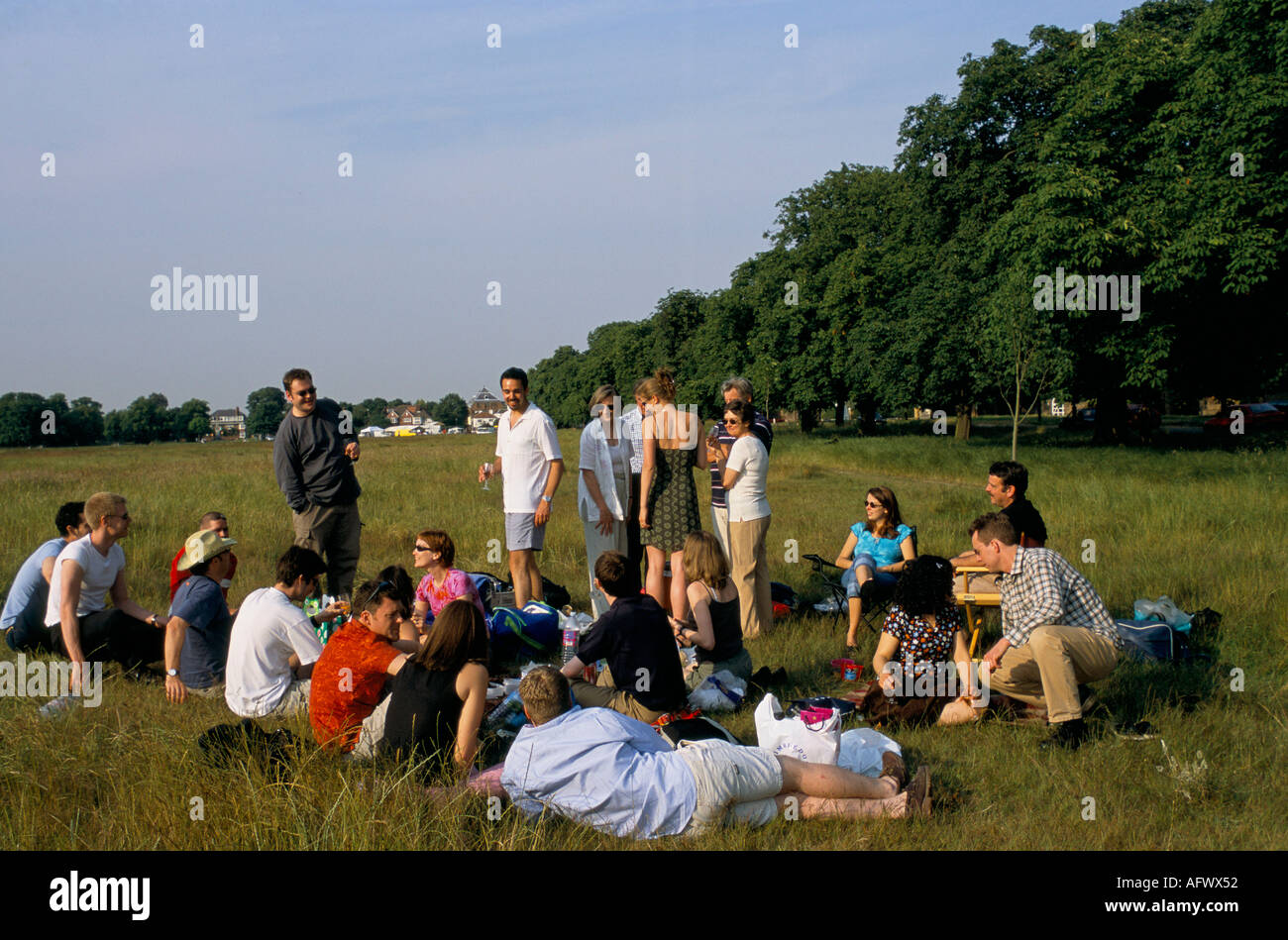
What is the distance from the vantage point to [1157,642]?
654 cm

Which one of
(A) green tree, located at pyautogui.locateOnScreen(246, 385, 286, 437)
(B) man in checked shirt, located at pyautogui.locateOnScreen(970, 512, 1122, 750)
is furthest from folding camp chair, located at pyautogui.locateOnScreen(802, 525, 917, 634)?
(A) green tree, located at pyautogui.locateOnScreen(246, 385, 286, 437)

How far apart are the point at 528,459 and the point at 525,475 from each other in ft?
0.47

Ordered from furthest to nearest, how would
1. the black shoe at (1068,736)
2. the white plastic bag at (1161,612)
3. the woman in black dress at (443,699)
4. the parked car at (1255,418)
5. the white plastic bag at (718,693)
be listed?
the parked car at (1255,418), the white plastic bag at (1161,612), the white plastic bag at (718,693), the black shoe at (1068,736), the woman in black dress at (443,699)

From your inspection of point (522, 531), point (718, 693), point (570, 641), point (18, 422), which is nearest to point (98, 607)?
point (522, 531)

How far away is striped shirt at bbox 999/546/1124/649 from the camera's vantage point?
5.36 m

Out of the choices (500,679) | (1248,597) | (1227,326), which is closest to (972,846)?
(500,679)

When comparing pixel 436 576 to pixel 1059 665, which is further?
pixel 436 576

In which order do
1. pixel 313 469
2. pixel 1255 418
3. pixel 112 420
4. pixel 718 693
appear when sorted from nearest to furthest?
pixel 718 693, pixel 313 469, pixel 1255 418, pixel 112 420

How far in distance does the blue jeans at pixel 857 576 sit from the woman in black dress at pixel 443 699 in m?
4.01

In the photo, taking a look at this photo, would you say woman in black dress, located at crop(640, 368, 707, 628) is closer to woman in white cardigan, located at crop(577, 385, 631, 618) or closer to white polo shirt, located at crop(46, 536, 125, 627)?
woman in white cardigan, located at crop(577, 385, 631, 618)

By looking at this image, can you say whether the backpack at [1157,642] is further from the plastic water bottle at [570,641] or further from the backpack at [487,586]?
the backpack at [487,586]

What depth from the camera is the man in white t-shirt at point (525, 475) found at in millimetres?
7582

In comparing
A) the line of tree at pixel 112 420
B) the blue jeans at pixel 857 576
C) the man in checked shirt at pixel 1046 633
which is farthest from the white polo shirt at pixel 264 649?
the line of tree at pixel 112 420

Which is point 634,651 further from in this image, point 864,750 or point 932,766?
point 932,766
